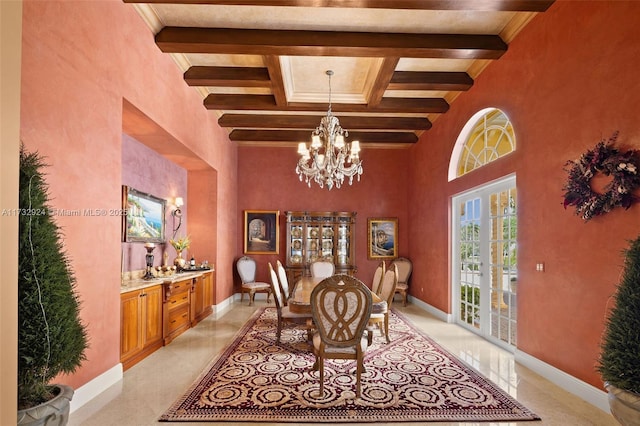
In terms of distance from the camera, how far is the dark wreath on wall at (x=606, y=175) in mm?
2602

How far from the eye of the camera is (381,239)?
841cm

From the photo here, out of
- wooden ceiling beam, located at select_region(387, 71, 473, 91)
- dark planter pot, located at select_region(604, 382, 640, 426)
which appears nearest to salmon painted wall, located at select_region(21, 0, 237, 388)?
wooden ceiling beam, located at select_region(387, 71, 473, 91)

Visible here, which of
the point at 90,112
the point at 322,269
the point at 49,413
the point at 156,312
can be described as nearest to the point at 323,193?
the point at 322,269

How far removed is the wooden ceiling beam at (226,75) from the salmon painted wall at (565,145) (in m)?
3.04

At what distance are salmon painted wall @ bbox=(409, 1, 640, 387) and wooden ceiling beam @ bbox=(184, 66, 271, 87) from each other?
120 inches

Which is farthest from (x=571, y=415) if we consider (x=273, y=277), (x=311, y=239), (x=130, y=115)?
(x=311, y=239)

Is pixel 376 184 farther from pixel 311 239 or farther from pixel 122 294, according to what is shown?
pixel 122 294

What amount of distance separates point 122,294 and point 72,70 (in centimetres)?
206

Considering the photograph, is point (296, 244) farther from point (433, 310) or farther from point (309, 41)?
point (309, 41)

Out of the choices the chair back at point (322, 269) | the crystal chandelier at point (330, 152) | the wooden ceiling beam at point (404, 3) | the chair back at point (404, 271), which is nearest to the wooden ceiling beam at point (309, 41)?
the wooden ceiling beam at point (404, 3)

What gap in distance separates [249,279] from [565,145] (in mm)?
6224

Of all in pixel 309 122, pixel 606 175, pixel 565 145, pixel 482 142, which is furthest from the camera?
pixel 309 122

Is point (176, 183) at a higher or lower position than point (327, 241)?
higher

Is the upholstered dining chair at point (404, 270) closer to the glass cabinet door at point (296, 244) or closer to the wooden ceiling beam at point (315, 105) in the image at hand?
the glass cabinet door at point (296, 244)
